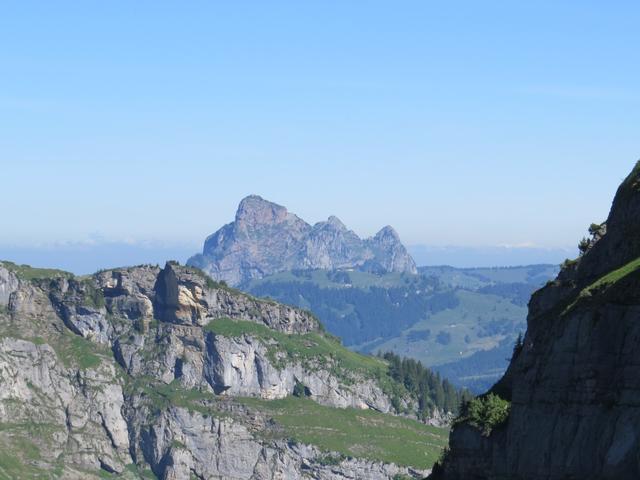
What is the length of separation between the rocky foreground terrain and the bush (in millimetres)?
78

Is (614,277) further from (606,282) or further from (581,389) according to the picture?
(581,389)

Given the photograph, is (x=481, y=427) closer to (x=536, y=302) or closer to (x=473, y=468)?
(x=473, y=468)

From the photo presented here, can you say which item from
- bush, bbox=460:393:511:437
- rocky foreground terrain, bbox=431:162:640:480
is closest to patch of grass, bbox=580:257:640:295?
rocky foreground terrain, bbox=431:162:640:480

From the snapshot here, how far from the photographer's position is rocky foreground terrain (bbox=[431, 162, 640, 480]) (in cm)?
9144

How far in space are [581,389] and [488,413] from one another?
59.7 ft

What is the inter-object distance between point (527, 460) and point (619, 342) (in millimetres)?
12924

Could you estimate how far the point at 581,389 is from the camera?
94.9m

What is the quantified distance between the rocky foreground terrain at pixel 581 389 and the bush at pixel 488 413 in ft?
0.26

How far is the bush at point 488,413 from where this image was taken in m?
111

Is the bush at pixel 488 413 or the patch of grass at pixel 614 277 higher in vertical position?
the patch of grass at pixel 614 277

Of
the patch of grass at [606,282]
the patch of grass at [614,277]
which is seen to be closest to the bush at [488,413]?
the patch of grass at [606,282]

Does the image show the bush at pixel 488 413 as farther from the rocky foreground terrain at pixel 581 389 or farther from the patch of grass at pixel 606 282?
the patch of grass at pixel 606 282

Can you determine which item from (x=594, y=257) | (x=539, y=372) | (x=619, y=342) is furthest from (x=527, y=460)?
(x=594, y=257)

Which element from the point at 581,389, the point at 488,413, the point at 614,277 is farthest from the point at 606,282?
the point at 488,413
